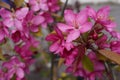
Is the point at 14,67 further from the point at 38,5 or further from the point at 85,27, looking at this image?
the point at 85,27

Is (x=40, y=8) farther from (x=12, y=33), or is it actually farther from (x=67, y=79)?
(x=67, y=79)

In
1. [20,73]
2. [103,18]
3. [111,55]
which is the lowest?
[20,73]

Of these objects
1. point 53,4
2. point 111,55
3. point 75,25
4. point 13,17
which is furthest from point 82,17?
point 53,4

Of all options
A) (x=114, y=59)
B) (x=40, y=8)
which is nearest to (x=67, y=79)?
(x=40, y=8)

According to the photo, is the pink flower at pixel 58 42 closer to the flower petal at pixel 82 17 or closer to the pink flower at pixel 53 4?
the flower petal at pixel 82 17

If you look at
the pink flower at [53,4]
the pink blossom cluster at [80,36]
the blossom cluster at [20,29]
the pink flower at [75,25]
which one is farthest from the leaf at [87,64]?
the pink flower at [53,4]
